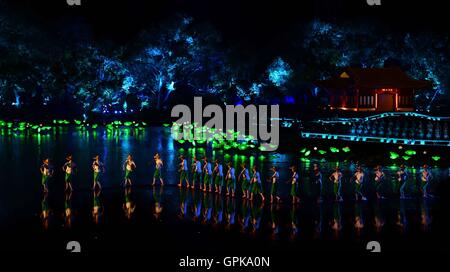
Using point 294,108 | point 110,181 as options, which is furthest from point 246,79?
point 110,181

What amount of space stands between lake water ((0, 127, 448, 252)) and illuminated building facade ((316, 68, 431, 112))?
2713 centimetres

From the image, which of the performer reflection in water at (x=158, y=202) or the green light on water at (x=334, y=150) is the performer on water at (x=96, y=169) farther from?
the green light on water at (x=334, y=150)

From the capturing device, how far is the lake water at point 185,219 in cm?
1953

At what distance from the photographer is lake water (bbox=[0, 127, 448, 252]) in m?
19.5

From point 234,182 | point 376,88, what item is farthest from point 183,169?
point 376,88

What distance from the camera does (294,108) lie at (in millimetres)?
64875

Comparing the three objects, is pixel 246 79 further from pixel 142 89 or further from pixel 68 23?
pixel 68 23

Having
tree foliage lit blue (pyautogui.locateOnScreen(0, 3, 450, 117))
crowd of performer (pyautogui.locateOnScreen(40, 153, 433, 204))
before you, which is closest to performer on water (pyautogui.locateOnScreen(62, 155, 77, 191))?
crowd of performer (pyautogui.locateOnScreen(40, 153, 433, 204))

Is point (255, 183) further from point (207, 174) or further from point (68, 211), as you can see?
point (68, 211)

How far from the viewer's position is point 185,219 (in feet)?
72.7

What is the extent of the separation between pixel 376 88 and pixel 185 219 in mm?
39883
